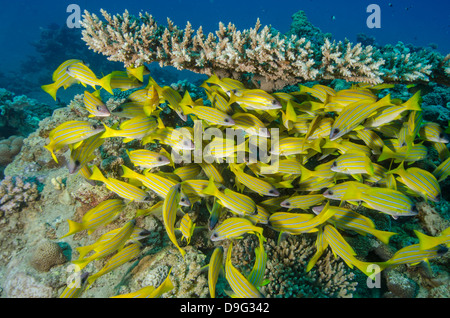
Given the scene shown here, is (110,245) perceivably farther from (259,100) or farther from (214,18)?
(214,18)

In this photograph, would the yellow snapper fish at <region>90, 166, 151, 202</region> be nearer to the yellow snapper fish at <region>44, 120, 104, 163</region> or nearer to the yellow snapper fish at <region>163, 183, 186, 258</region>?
the yellow snapper fish at <region>44, 120, 104, 163</region>

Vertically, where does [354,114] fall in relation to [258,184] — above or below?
above

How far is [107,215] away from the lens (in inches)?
97.4

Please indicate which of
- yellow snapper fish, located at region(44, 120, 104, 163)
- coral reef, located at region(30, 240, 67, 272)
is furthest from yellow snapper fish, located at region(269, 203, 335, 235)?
coral reef, located at region(30, 240, 67, 272)

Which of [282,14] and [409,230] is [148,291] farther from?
[282,14]

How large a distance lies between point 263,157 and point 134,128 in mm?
1622

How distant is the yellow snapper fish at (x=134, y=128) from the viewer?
7.77 ft

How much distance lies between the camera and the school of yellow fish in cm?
227

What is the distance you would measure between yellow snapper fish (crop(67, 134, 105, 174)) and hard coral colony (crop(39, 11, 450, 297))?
11 millimetres

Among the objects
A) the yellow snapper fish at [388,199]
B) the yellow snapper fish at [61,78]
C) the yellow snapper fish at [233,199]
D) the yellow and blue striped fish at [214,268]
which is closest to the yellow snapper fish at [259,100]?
the yellow snapper fish at [233,199]

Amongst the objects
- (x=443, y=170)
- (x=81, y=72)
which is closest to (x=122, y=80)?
(x=81, y=72)

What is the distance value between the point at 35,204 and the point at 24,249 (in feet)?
2.51

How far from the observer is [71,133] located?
229 cm

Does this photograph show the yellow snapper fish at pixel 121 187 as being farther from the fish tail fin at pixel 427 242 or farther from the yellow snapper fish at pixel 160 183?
the fish tail fin at pixel 427 242
